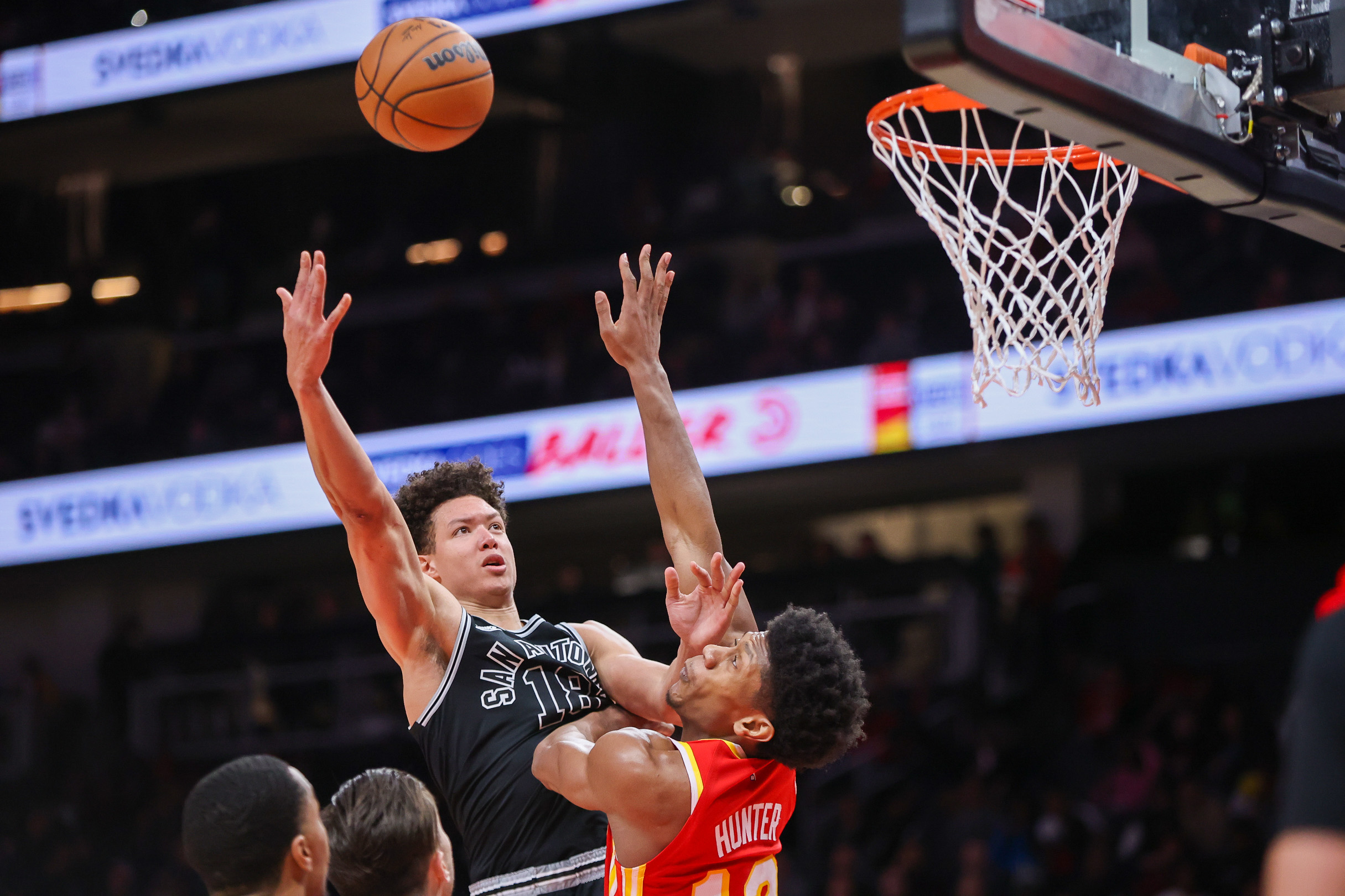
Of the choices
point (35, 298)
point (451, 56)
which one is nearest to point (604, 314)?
point (451, 56)

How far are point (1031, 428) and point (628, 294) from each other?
7.14 meters

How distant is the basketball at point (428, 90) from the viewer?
4.38m

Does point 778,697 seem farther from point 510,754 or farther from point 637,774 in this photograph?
point 510,754

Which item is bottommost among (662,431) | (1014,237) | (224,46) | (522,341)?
(662,431)

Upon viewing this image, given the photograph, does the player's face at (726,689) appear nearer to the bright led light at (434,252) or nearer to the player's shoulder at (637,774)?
the player's shoulder at (637,774)

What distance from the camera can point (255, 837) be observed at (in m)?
2.82

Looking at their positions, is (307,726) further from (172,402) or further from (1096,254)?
(1096,254)

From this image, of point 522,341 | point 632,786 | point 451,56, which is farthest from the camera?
point 522,341

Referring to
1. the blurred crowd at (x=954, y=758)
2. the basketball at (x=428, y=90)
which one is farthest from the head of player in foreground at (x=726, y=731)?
the blurred crowd at (x=954, y=758)

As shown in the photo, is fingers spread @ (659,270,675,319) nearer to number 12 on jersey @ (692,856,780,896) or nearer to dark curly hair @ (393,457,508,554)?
dark curly hair @ (393,457,508,554)

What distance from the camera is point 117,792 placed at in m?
12.9

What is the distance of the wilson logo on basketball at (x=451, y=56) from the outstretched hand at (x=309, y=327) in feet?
3.83

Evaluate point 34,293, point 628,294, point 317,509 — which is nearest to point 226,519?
point 317,509

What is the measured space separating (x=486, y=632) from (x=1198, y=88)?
6.20 feet
